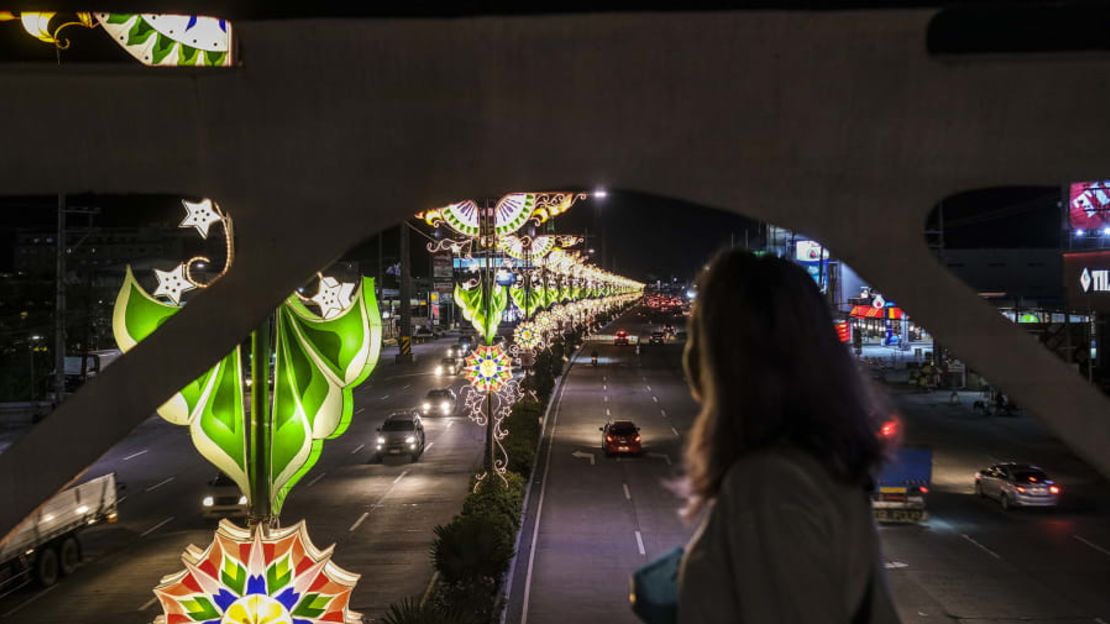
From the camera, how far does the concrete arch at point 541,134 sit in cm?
566

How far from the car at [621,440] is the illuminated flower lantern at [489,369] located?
268 inches

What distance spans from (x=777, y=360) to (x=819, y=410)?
13cm

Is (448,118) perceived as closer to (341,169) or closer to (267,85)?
(341,169)

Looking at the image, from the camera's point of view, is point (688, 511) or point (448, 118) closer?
point (688, 511)

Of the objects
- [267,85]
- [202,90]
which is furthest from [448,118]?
[202,90]

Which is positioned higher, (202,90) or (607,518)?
(202,90)

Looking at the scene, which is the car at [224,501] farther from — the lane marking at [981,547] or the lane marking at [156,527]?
the lane marking at [981,547]

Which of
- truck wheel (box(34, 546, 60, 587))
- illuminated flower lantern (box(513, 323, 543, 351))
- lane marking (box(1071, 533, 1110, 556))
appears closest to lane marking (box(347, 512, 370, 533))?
truck wheel (box(34, 546, 60, 587))

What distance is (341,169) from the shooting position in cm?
586

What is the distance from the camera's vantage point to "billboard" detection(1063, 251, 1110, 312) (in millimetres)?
31250

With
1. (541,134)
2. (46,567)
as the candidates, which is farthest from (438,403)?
(541,134)

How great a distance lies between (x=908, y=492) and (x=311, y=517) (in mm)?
12473

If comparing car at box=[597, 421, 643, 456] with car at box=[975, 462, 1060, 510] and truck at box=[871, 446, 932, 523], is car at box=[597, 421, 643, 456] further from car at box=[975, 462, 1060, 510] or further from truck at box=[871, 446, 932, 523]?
car at box=[975, 462, 1060, 510]

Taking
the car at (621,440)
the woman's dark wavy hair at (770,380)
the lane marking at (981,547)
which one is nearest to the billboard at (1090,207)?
the car at (621,440)
